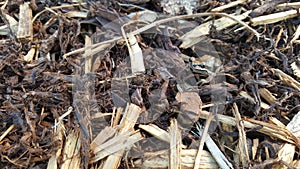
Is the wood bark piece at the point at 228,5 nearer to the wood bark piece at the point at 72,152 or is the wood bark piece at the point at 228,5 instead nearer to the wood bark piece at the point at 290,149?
the wood bark piece at the point at 290,149

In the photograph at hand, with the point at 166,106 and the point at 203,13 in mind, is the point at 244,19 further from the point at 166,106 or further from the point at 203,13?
the point at 166,106

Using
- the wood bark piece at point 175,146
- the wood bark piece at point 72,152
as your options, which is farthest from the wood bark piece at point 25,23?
the wood bark piece at point 175,146

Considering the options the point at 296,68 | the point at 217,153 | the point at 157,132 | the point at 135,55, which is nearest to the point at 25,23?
the point at 135,55

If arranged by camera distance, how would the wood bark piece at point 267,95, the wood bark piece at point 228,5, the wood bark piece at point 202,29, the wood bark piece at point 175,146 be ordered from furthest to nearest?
the wood bark piece at point 228,5 → the wood bark piece at point 202,29 → the wood bark piece at point 267,95 → the wood bark piece at point 175,146

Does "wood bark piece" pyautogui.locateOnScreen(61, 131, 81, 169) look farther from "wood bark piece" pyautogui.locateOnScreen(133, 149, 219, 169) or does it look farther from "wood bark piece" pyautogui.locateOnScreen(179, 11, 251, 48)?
"wood bark piece" pyautogui.locateOnScreen(179, 11, 251, 48)

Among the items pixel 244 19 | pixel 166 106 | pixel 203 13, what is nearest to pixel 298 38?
pixel 244 19

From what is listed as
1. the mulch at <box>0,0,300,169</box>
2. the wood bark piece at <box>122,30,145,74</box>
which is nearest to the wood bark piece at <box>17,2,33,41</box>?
the mulch at <box>0,0,300,169</box>

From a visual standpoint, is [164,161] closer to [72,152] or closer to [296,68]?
[72,152]

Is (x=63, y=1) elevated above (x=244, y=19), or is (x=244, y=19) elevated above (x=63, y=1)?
(x=63, y=1)
